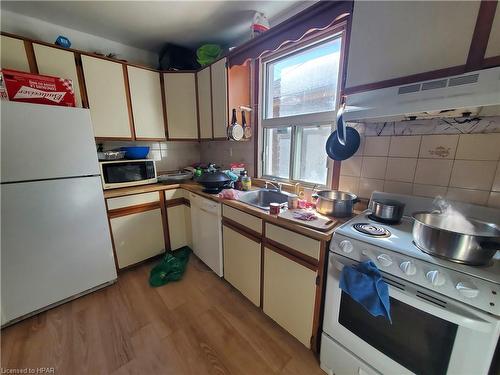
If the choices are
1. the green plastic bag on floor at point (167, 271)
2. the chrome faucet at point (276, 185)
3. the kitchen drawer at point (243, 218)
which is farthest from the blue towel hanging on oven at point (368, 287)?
the green plastic bag on floor at point (167, 271)

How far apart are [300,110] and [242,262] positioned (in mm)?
1372

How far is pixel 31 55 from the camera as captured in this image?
1.52 metres

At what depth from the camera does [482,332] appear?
2.14 ft

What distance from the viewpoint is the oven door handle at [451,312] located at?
65cm

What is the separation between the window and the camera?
59.2 inches

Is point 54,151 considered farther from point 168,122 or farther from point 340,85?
point 340,85

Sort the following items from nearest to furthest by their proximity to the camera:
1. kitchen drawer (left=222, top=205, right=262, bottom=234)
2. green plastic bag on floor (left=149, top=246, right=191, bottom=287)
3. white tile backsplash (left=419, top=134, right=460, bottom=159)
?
white tile backsplash (left=419, top=134, right=460, bottom=159) → kitchen drawer (left=222, top=205, right=262, bottom=234) → green plastic bag on floor (left=149, top=246, right=191, bottom=287)

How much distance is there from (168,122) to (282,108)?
1314 millimetres

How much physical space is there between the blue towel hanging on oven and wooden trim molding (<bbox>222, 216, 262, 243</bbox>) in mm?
608

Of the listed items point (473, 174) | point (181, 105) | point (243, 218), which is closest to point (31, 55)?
point (181, 105)

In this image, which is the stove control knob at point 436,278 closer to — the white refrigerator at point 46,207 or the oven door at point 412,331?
the oven door at point 412,331

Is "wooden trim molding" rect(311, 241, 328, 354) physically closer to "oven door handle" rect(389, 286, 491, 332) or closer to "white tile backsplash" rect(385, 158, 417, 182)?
"oven door handle" rect(389, 286, 491, 332)

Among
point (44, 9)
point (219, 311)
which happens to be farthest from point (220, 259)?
point (44, 9)

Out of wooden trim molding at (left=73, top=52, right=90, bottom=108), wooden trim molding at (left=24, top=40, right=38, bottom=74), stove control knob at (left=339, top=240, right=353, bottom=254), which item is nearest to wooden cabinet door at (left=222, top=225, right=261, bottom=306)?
stove control knob at (left=339, top=240, right=353, bottom=254)
